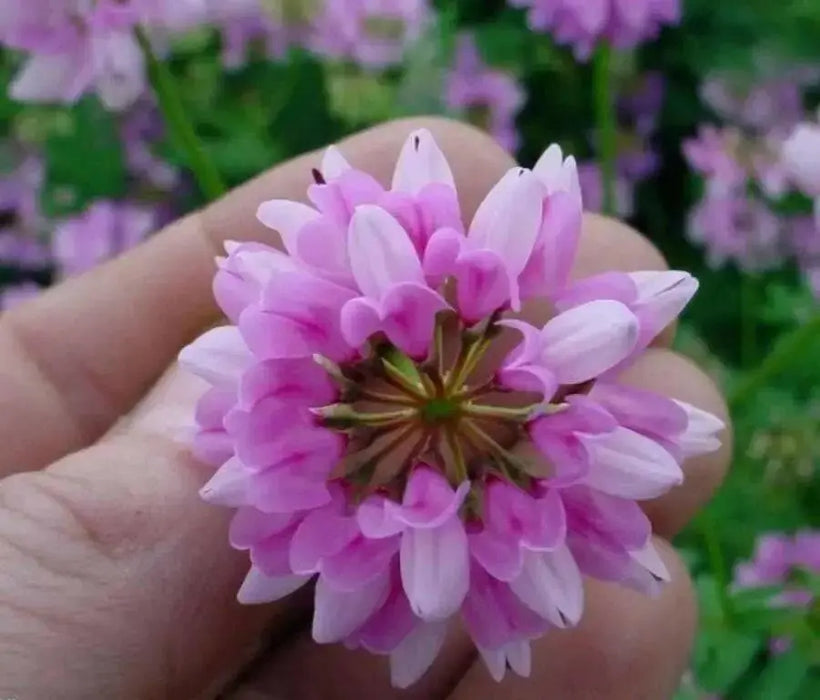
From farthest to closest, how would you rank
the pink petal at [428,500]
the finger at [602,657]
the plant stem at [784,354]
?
the plant stem at [784,354], the finger at [602,657], the pink petal at [428,500]

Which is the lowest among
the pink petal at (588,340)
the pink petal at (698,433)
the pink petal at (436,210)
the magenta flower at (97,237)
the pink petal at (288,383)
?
the magenta flower at (97,237)

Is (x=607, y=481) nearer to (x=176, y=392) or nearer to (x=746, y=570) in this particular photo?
(x=176, y=392)

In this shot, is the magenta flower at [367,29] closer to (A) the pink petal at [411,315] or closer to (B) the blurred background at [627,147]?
(B) the blurred background at [627,147]

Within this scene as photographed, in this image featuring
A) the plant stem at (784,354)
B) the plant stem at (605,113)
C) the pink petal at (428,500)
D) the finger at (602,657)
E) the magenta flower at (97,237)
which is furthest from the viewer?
the magenta flower at (97,237)

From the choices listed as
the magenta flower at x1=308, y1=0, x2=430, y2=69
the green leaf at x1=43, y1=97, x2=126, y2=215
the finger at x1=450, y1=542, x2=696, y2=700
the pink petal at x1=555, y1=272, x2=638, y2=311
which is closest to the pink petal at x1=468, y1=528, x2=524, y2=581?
the pink petal at x1=555, y1=272, x2=638, y2=311

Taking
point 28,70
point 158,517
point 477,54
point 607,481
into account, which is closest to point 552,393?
point 607,481

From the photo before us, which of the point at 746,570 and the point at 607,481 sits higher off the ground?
the point at 607,481

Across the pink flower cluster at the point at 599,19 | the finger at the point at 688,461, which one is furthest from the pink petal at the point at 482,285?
the pink flower cluster at the point at 599,19
